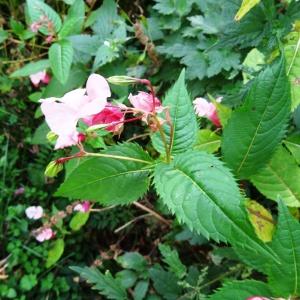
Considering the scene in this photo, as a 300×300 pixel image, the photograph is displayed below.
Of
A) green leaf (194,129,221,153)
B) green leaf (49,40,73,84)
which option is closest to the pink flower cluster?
green leaf (194,129,221,153)

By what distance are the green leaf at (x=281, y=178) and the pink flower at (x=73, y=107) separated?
43 centimetres

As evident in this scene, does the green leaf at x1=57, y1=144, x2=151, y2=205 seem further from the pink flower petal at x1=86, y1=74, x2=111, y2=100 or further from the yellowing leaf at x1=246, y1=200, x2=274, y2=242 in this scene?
the yellowing leaf at x1=246, y1=200, x2=274, y2=242

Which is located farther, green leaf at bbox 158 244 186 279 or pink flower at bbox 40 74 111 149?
green leaf at bbox 158 244 186 279

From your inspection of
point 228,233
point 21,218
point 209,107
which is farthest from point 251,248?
point 21,218

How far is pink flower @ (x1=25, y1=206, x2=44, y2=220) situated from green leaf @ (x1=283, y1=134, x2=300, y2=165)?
3.18ft

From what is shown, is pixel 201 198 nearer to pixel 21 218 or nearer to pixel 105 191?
pixel 105 191

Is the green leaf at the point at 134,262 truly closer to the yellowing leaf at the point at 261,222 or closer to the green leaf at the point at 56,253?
the green leaf at the point at 56,253

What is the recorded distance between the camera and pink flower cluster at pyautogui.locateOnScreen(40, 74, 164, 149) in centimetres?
69

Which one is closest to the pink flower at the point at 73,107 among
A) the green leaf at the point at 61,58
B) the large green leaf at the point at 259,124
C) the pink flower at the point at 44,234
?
the large green leaf at the point at 259,124

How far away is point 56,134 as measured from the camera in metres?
0.74

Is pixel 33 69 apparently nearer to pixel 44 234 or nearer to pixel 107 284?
pixel 44 234

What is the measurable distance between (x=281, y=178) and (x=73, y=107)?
19.6 inches

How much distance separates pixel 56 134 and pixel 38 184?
1.13m

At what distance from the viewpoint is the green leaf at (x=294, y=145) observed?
3.31ft
